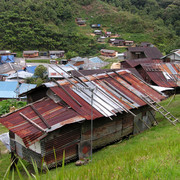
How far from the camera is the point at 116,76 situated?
14430 millimetres

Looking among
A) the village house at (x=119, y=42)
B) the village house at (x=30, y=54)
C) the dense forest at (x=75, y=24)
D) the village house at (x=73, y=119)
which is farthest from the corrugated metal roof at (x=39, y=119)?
the village house at (x=119, y=42)

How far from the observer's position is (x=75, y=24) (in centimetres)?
7681

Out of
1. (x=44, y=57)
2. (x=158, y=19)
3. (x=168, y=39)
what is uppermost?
(x=158, y=19)

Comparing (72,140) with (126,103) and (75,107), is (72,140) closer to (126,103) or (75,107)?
(75,107)

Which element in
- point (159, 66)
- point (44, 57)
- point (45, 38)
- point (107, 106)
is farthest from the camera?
point (45, 38)

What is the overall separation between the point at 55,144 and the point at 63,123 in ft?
3.38

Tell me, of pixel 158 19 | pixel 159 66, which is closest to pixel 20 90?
pixel 159 66

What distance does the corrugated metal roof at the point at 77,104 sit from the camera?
30.2 ft

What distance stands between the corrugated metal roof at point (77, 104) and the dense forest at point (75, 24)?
44.8 m

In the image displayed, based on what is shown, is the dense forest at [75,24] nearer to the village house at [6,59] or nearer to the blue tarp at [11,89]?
the village house at [6,59]

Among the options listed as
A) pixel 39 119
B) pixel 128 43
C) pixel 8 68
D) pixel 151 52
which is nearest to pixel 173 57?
pixel 151 52

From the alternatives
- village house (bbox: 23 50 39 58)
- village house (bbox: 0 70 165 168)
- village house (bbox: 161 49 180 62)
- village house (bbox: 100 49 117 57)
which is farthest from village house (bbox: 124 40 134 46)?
village house (bbox: 0 70 165 168)

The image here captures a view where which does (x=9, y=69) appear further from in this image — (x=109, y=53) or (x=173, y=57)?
(x=173, y=57)

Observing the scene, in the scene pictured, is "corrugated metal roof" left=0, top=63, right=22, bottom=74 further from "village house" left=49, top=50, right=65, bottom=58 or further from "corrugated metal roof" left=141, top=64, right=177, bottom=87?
"corrugated metal roof" left=141, top=64, right=177, bottom=87
